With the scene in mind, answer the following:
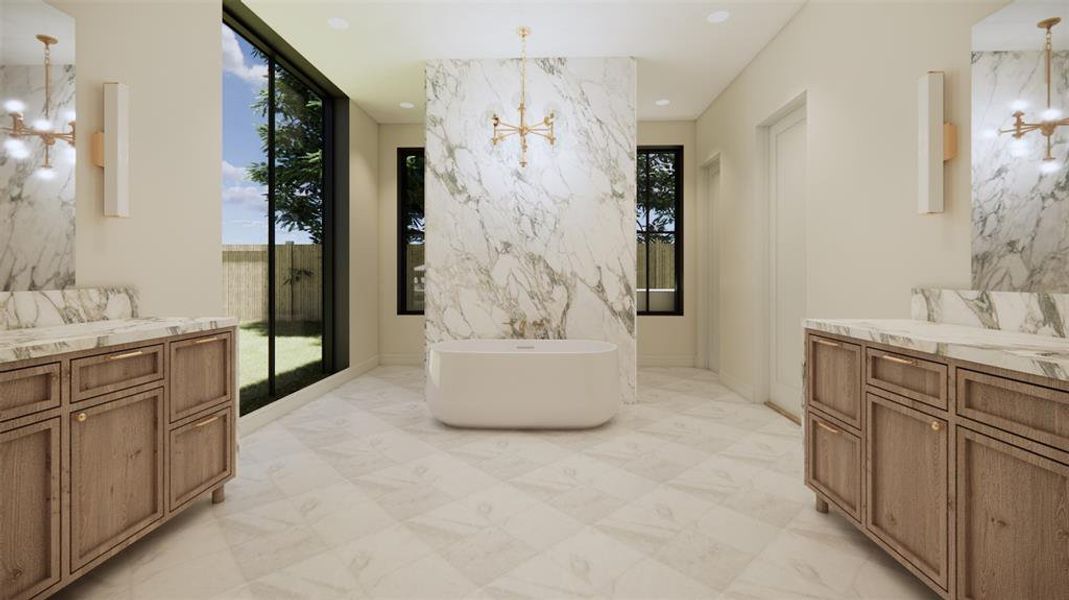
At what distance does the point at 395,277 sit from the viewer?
5.92m

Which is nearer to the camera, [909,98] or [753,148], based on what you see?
[909,98]

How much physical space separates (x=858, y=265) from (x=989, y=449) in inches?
65.2

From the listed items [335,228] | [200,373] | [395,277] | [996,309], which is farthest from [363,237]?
[996,309]

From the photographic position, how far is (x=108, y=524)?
1650 millimetres

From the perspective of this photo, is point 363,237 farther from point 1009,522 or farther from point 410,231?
point 1009,522

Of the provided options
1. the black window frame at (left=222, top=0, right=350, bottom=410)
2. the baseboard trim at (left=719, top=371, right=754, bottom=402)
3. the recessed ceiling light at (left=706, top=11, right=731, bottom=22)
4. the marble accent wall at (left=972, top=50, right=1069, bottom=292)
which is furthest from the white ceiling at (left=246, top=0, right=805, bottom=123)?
the baseboard trim at (left=719, top=371, right=754, bottom=402)

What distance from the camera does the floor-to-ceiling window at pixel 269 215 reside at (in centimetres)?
358

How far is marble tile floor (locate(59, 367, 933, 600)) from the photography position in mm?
1663

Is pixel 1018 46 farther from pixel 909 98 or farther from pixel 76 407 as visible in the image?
pixel 76 407

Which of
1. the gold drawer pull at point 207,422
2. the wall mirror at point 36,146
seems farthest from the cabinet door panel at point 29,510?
the wall mirror at point 36,146

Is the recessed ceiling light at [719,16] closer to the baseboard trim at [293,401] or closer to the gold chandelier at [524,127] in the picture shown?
the gold chandelier at [524,127]

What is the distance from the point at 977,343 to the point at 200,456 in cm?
283

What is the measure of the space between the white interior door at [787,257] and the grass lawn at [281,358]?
396 centimetres

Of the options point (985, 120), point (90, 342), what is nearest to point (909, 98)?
point (985, 120)
